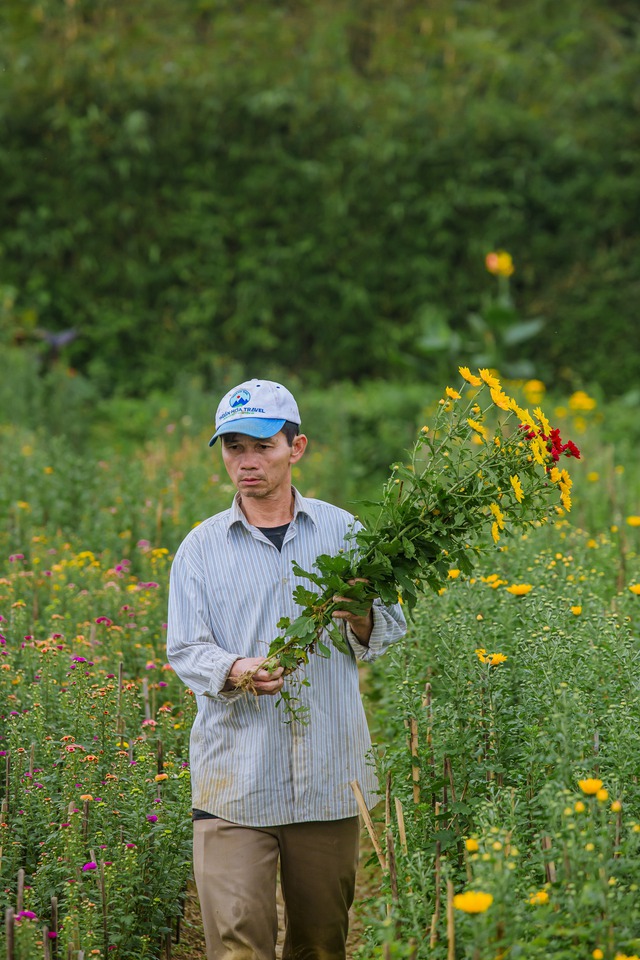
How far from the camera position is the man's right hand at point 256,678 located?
2.86m

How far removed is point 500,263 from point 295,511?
8577mm

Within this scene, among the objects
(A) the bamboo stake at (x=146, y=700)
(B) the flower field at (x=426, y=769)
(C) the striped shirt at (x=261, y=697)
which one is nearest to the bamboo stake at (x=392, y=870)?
(B) the flower field at (x=426, y=769)

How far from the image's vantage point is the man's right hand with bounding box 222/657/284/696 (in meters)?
2.86

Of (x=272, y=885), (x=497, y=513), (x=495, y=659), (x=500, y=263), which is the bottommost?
(x=272, y=885)

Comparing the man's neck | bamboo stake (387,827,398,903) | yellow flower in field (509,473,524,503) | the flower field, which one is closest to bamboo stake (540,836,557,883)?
the flower field

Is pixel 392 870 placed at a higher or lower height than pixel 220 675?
lower

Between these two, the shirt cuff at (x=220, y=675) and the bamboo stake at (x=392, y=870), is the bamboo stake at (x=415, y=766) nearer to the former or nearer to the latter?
the bamboo stake at (x=392, y=870)

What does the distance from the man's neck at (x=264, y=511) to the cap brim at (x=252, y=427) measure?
19 cm

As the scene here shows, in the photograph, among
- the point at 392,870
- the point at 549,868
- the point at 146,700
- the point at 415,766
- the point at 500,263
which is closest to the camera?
the point at 549,868

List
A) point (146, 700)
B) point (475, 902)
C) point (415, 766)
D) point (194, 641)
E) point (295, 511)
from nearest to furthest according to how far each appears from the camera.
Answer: point (475, 902) < point (194, 641) < point (295, 511) < point (415, 766) < point (146, 700)

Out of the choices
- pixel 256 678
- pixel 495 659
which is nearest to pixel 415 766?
pixel 495 659

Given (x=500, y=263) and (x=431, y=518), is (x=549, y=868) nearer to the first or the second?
(x=431, y=518)

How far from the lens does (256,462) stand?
3.10 metres

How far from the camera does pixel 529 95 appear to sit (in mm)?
12578
